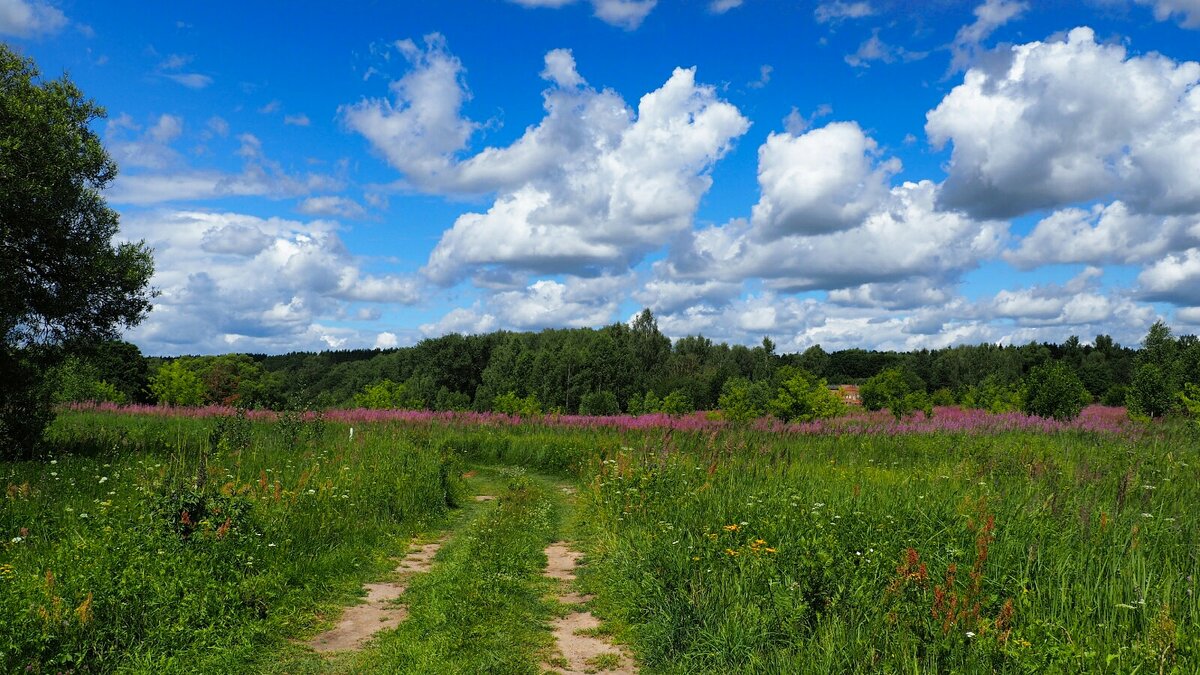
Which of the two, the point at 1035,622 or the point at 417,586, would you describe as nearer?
the point at 1035,622

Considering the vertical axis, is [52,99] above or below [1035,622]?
above

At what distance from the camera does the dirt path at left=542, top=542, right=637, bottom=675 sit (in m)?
5.70

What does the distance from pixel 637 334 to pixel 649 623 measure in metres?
76.3

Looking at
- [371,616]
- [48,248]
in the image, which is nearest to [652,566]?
[371,616]

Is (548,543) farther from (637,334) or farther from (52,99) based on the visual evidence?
(637,334)

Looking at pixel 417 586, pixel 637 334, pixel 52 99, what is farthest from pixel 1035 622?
pixel 637 334

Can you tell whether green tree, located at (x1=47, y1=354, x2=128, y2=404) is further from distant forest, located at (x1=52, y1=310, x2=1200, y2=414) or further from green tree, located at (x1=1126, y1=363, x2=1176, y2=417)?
green tree, located at (x1=1126, y1=363, x2=1176, y2=417)

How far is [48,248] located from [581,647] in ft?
44.9

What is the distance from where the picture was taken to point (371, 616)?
23.1ft

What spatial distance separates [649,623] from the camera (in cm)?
622

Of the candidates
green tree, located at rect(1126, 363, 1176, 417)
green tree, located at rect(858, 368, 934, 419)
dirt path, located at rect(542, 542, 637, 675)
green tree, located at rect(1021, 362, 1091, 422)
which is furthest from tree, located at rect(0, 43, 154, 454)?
green tree, located at rect(1126, 363, 1176, 417)

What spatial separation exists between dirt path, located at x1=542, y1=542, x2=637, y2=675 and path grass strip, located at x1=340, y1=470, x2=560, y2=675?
17 cm

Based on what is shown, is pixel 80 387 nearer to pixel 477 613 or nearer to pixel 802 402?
pixel 802 402

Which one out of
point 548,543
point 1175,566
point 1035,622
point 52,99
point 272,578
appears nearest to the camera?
point 1035,622
